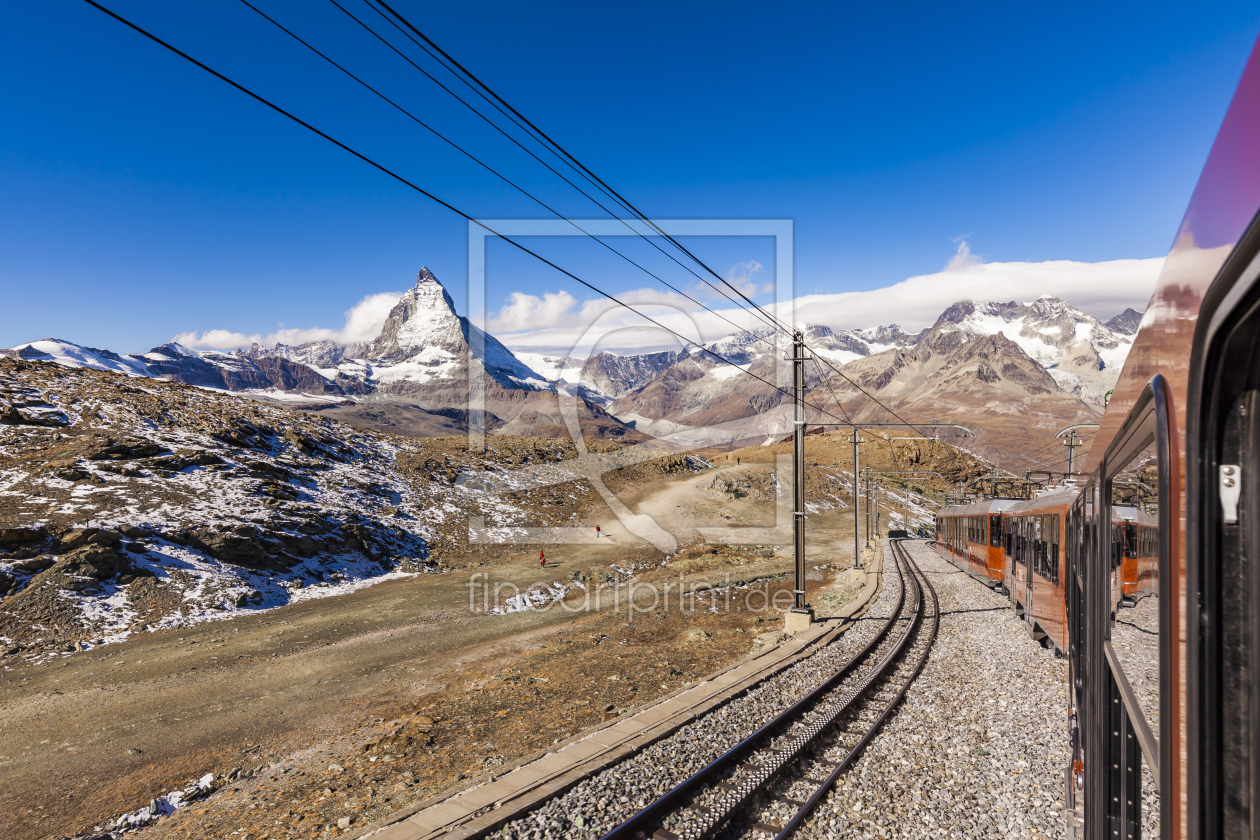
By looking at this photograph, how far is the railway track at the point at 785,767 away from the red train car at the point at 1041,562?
310 cm

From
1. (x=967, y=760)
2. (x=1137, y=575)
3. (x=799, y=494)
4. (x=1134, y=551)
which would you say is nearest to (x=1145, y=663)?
(x=1137, y=575)

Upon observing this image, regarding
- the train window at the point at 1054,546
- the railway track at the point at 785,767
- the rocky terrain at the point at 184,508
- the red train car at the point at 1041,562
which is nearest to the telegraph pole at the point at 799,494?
the railway track at the point at 785,767

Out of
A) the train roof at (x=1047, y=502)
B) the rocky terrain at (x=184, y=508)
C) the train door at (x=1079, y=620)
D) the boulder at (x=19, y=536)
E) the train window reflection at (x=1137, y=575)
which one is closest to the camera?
the train window reflection at (x=1137, y=575)

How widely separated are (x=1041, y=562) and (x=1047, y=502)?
1663 mm

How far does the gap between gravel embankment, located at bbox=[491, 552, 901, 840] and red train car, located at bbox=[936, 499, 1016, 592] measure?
36.5 feet

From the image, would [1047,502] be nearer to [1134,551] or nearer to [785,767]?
[785,767]

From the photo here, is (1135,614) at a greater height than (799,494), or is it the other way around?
(1135,614)

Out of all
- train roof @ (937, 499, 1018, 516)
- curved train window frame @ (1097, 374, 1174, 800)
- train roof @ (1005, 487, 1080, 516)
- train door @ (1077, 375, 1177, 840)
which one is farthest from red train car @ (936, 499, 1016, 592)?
curved train window frame @ (1097, 374, 1174, 800)

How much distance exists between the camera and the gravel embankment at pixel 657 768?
659 cm

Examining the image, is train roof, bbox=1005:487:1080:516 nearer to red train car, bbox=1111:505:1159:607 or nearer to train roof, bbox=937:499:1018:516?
train roof, bbox=937:499:1018:516

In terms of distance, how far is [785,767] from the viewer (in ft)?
26.2

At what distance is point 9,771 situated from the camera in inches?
395

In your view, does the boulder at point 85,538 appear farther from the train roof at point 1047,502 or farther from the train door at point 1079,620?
the train roof at point 1047,502

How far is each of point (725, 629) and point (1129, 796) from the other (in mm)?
15104
